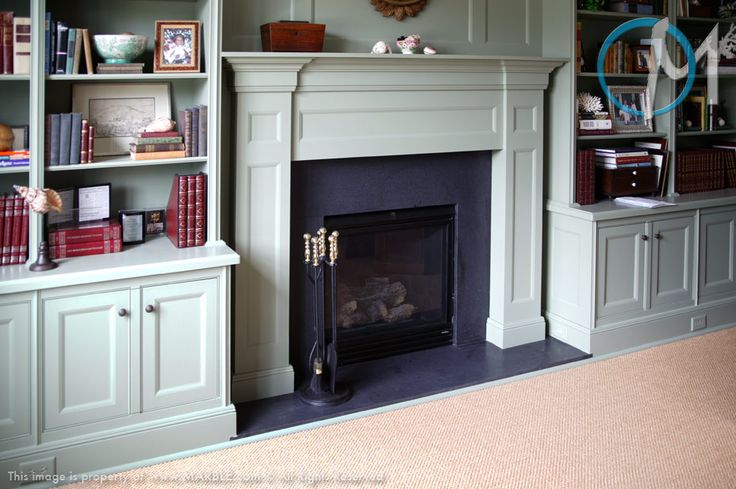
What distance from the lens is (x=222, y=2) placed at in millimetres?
3324

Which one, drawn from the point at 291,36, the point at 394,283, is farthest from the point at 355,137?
the point at 394,283

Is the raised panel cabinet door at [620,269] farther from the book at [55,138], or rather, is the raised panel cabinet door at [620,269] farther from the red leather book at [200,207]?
the book at [55,138]

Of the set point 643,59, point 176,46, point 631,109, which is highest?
point 643,59

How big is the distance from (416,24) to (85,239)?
196 centimetres

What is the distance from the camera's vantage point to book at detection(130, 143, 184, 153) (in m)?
3.23

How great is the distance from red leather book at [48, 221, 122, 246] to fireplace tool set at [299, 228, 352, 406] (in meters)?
0.87

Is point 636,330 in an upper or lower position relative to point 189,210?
lower

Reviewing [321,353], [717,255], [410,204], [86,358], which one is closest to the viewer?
[86,358]

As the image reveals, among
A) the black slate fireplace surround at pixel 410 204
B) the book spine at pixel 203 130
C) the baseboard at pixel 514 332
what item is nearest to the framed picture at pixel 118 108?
the book spine at pixel 203 130

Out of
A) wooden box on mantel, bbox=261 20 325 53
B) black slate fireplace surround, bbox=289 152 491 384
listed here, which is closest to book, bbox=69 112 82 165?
wooden box on mantel, bbox=261 20 325 53

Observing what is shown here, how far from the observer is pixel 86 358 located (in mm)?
2980

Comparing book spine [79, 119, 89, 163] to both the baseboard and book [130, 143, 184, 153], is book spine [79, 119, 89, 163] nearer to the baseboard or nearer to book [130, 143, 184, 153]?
book [130, 143, 184, 153]

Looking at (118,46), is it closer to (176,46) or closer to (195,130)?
(176,46)

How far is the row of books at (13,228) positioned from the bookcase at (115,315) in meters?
0.05
